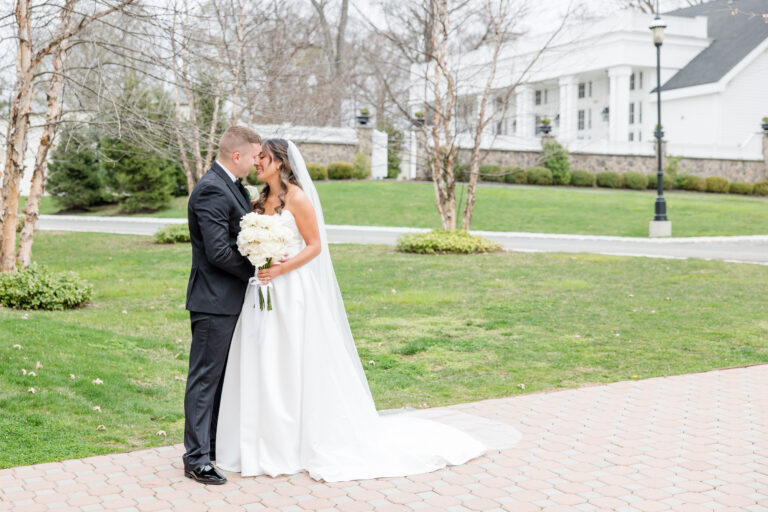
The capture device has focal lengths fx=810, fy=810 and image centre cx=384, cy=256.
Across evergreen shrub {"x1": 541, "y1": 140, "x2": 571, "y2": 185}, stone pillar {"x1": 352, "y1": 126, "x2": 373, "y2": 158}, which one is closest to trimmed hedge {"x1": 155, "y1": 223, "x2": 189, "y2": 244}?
stone pillar {"x1": 352, "y1": 126, "x2": 373, "y2": 158}

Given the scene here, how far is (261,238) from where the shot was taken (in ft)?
16.6

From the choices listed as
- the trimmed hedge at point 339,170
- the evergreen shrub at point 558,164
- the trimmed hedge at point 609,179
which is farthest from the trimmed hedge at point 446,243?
the trimmed hedge at point 609,179

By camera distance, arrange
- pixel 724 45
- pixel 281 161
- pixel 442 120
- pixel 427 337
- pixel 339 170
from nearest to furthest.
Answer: pixel 281 161
pixel 427 337
pixel 442 120
pixel 339 170
pixel 724 45

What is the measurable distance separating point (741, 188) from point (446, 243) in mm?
24738

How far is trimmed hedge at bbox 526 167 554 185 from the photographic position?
120 feet

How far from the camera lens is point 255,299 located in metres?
5.32

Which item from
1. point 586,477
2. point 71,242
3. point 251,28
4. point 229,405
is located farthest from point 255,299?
point 71,242

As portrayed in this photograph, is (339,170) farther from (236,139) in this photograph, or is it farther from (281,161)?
(236,139)

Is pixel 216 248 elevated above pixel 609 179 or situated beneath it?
situated beneath

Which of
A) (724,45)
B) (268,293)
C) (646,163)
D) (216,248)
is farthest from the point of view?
(724,45)

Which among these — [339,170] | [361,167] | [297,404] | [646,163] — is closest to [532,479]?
[297,404]

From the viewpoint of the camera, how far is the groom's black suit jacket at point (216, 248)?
5.09 metres

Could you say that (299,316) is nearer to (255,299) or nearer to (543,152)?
(255,299)

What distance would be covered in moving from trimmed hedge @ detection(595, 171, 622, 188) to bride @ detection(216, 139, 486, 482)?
111ft
